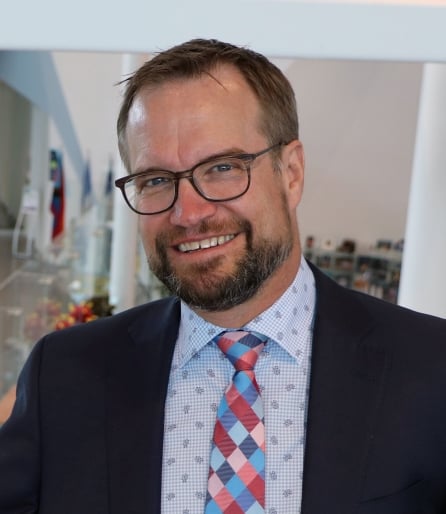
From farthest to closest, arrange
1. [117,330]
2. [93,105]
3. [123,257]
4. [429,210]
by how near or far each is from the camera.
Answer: [93,105]
[123,257]
[429,210]
[117,330]

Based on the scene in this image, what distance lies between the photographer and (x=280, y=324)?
126cm

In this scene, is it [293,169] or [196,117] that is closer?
[196,117]

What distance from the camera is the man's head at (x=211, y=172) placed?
116 centimetres

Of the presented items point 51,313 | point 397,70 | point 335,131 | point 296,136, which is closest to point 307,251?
point 335,131

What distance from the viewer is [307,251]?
21.7ft

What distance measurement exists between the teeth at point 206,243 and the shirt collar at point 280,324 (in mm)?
170

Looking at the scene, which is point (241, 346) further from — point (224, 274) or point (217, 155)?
point (217, 155)

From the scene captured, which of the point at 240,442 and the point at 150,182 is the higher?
the point at 150,182

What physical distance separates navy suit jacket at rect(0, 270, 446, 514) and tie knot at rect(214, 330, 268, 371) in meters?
0.11

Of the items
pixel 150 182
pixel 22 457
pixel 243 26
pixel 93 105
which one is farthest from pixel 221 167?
pixel 93 105

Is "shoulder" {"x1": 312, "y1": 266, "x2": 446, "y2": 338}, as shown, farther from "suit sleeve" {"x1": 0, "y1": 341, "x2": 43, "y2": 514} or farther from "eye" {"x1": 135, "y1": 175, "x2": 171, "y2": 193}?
"suit sleeve" {"x1": 0, "y1": 341, "x2": 43, "y2": 514}

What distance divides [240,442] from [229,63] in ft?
2.15

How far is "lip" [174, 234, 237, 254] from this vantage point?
3.85 ft

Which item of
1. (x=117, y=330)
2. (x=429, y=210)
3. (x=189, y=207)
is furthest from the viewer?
(x=429, y=210)
